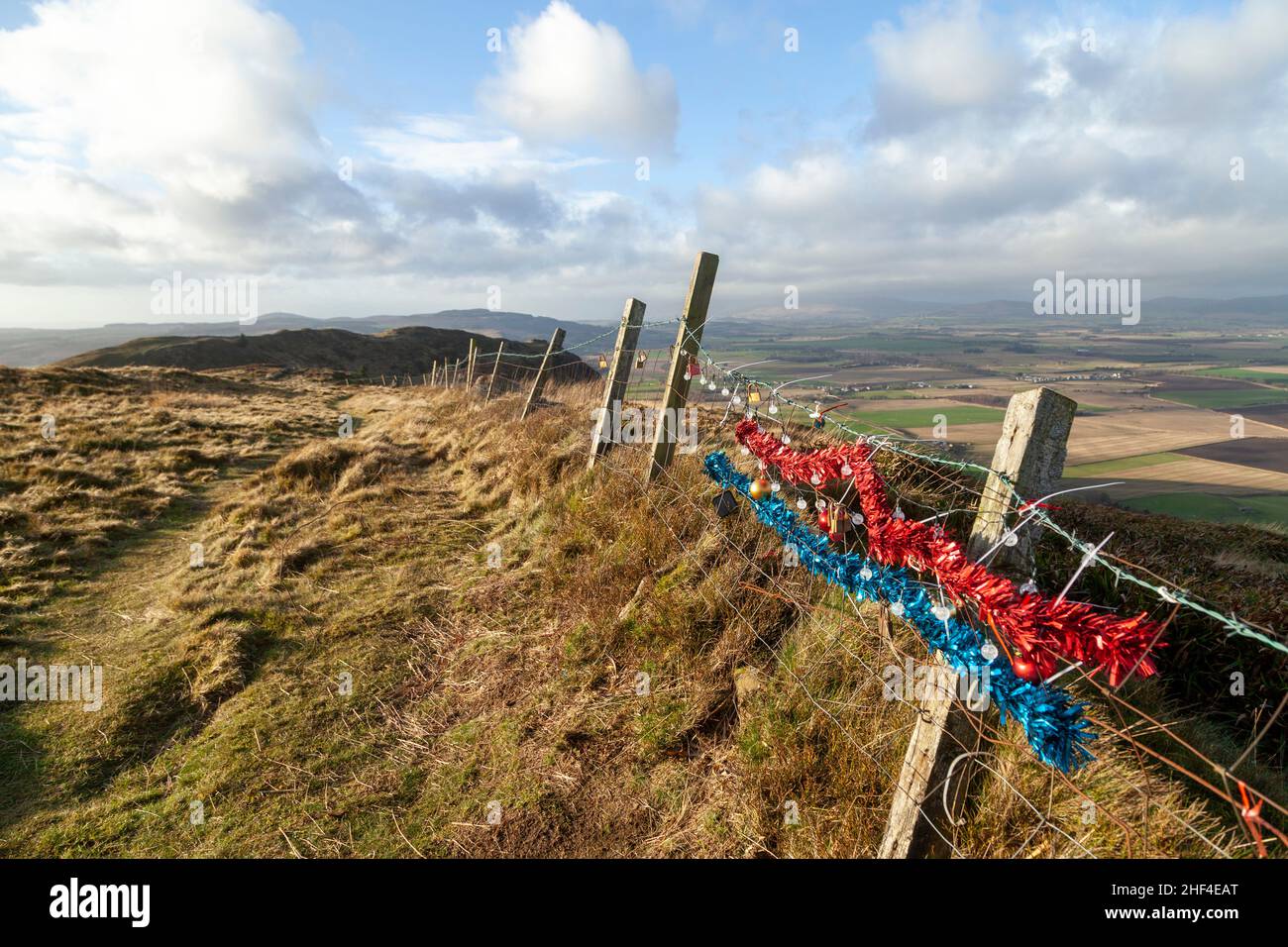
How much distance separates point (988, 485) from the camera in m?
2.19

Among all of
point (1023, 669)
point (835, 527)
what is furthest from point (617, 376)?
point (1023, 669)

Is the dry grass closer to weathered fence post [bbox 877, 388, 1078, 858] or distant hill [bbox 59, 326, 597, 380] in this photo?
weathered fence post [bbox 877, 388, 1078, 858]

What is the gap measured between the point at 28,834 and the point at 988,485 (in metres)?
5.31

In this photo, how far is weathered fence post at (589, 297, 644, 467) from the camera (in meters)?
6.23

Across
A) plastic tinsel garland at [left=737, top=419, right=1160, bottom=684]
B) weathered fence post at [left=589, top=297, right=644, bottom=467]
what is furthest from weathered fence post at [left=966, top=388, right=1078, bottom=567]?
weathered fence post at [left=589, top=297, right=644, bottom=467]

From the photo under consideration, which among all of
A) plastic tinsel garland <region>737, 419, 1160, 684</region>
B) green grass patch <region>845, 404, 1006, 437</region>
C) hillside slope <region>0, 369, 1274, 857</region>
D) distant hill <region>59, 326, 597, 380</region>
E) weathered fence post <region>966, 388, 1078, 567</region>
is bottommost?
hillside slope <region>0, 369, 1274, 857</region>

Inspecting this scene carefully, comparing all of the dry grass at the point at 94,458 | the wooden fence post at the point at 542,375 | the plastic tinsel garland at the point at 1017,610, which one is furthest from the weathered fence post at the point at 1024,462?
the dry grass at the point at 94,458

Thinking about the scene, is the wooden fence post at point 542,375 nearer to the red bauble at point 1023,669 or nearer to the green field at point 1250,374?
the red bauble at point 1023,669

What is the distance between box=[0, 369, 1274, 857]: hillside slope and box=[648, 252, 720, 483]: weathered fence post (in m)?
0.54

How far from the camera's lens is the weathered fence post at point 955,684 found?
2.04m

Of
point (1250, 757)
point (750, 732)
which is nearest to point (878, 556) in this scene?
point (750, 732)

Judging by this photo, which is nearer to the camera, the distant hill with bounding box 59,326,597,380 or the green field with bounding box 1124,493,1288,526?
the green field with bounding box 1124,493,1288,526

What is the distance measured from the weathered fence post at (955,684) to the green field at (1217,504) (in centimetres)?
1832

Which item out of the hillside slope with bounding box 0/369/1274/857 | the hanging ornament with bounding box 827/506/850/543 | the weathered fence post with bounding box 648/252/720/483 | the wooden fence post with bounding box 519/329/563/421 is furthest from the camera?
the wooden fence post with bounding box 519/329/563/421
